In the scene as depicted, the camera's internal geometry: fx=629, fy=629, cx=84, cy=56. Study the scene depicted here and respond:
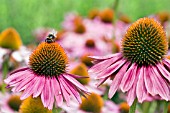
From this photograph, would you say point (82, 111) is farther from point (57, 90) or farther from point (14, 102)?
point (57, 90)

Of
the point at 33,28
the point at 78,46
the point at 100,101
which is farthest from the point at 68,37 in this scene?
the point at 100,101

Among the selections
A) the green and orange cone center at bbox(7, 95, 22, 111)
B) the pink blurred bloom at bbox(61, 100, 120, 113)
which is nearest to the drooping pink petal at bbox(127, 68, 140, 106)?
the pink blurred bloom at bbox(61, 100, 120, 113)

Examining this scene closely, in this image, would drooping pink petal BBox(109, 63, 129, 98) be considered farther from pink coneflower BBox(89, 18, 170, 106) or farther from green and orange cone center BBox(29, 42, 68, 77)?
green and orange cone center BBox(29, 42, 68, 77)

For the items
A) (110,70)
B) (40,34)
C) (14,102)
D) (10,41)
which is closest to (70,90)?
(110,70)

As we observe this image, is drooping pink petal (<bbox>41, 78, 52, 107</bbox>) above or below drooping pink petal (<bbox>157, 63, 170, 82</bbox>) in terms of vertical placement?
below

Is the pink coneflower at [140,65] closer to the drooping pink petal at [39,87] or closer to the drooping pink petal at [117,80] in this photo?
the drooping pink petal at [117,80]

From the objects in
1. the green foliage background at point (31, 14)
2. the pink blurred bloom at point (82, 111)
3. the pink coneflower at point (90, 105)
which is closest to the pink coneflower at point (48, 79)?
the pink blurred bloom at point (82, 111)
